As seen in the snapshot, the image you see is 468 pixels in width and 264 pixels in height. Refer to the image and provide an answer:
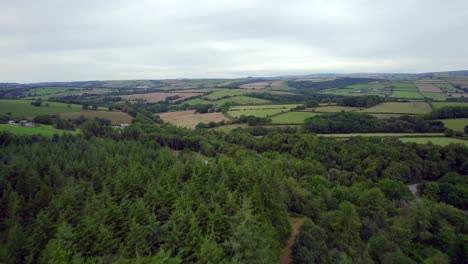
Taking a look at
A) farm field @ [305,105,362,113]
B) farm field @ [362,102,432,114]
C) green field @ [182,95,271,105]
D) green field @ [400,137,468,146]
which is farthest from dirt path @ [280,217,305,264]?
green field @ [182,95,271,105]

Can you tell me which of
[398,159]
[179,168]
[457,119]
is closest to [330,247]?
[179,168]

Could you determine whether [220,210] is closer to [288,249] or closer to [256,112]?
[288,249]

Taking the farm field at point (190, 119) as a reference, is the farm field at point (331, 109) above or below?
above

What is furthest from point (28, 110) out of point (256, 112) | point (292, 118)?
point (292, 118)

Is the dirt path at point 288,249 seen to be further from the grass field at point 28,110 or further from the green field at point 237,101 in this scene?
the green field at point 237,101

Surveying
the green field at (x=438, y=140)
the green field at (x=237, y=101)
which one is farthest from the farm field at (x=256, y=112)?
the green field at (x=438, y=140)
